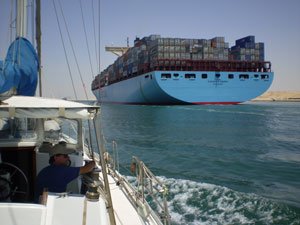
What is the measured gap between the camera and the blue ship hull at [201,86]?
49719mm

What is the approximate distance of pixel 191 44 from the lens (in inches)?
2221

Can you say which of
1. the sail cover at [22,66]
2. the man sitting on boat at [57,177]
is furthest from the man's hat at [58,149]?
the sail cover at [22,66]

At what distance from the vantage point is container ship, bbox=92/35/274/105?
5044cm

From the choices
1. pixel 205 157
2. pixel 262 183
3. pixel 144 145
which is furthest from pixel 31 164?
pixel 144 145

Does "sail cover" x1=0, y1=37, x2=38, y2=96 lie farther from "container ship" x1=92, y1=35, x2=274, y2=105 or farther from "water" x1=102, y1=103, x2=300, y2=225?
"container ship" x1=92, y1=35, x2=274, y2=105

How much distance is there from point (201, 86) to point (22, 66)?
153 ft

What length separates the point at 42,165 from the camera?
5.17m

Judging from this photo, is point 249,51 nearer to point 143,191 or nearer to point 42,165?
point 143,191

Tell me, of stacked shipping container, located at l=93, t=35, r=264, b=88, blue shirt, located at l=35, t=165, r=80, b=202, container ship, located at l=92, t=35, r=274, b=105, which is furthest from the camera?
stacked shipping container, located at l=93, t=35, r=264, b=88

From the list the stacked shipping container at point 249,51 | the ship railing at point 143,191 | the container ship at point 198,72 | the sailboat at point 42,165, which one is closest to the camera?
the sailboat at point 42,165

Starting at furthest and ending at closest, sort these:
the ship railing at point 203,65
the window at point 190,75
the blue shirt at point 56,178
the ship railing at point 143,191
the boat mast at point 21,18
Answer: the ship railing at point 203,65
the window at point 190,75
the boat mast at point 21,18
the ship railing at point 143,191
the blue shirt at point 56,178

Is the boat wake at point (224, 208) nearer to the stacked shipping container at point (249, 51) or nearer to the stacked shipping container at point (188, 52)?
the stacked shipping container at point (188, 52)

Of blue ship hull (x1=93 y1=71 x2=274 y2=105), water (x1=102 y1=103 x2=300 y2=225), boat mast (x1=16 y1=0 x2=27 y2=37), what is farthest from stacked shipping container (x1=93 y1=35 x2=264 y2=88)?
boat mast (x1=16 y1=0 x2=27 y2=37)

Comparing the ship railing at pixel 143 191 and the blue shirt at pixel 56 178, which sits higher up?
the blue shirt at pixel 56 178
